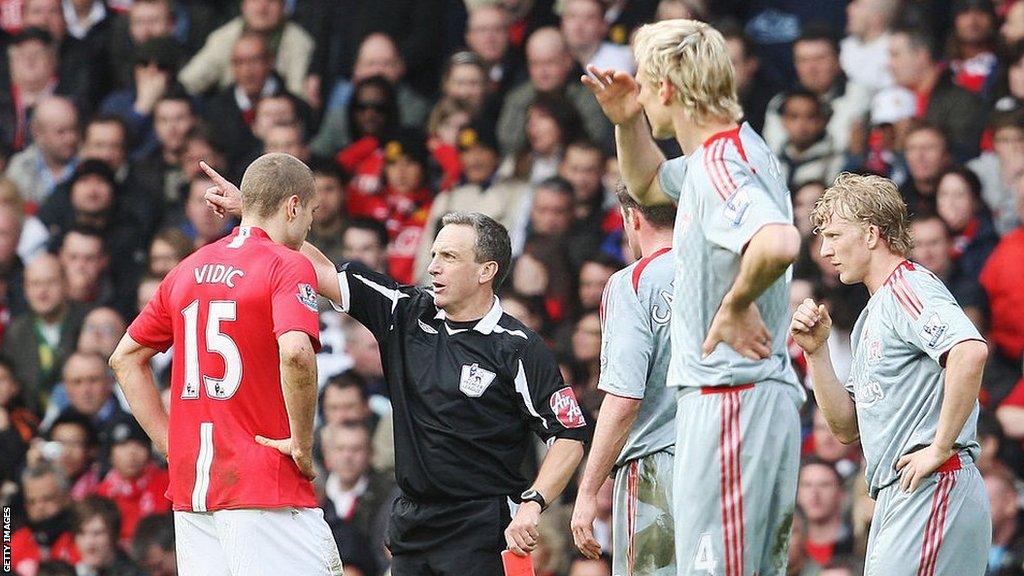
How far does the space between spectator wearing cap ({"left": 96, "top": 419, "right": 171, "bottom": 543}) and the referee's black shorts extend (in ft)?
16.9

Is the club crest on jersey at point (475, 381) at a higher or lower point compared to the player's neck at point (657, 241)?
lower

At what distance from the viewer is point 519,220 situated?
1188 centimetres

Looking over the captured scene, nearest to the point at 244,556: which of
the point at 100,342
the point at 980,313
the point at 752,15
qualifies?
the point at 980,313

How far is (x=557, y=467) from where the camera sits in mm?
6605

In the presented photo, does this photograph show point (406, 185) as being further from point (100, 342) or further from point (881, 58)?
point (881, 58)

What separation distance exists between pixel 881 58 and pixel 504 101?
2789 millimetres

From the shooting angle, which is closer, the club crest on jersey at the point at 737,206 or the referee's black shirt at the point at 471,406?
the club crest on jersey at the point at 737,206

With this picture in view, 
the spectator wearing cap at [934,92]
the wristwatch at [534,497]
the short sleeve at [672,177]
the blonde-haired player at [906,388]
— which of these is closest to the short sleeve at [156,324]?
the wristwatch at [534,497]

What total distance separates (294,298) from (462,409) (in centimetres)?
87

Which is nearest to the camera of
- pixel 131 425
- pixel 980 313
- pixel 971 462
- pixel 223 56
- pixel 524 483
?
pixel 971 462

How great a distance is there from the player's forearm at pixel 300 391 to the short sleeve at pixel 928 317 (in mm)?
2119

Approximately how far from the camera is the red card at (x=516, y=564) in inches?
252

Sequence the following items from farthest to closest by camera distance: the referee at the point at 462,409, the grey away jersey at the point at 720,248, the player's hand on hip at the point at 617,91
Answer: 1. the referee at the point at 462,409
2. the player's hand on hip at the point at 617,91
3. the grey away jersey at the point at 720,248

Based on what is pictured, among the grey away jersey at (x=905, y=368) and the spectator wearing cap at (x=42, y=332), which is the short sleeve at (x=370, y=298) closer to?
the grey away jersey at (x=905, y=368)
